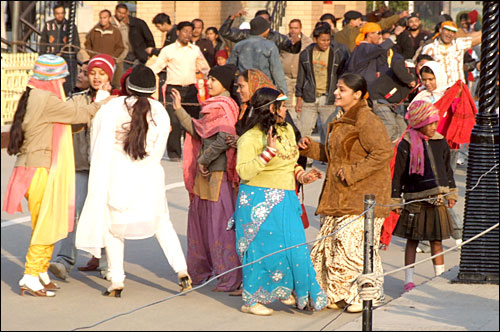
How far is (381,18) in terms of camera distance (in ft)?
82.1

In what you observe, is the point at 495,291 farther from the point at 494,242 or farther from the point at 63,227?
the point at 63,227

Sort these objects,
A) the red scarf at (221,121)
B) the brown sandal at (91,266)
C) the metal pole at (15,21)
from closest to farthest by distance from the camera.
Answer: the red scarf at (221,121), the brown sandal at (91,266), the metal pole at (15,21)

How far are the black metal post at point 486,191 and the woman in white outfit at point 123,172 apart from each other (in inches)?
91.9

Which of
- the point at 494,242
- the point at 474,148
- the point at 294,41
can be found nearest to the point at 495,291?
the point at 494,242

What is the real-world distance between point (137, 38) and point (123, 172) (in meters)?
11.0

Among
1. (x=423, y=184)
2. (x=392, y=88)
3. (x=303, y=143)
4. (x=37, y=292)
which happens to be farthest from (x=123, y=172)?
(x=392, y=88)

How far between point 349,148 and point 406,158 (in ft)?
3.44

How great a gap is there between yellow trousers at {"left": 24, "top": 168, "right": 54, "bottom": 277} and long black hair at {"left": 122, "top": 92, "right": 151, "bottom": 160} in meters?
0.74

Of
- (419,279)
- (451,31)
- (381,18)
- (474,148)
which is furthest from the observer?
(381,18)

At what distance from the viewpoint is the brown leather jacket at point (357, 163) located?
23.8ft

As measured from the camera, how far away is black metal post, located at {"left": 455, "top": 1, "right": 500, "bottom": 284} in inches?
304

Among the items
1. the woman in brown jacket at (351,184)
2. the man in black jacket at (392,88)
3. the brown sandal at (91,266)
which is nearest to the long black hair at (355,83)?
the woman in brown jacket at (351,184)

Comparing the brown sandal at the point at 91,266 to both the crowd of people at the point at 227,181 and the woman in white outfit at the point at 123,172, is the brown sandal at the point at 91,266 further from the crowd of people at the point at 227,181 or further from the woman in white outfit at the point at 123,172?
the woman in white outfit at the point at 123,172

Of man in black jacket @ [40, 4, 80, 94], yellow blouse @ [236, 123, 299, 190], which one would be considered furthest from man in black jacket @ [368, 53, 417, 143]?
man in black jacket @ [40, 4, 80, 94]
